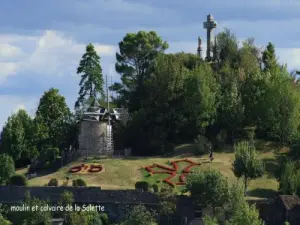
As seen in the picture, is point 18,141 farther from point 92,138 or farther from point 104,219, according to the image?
point 104,219

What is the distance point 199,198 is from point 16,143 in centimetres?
2869

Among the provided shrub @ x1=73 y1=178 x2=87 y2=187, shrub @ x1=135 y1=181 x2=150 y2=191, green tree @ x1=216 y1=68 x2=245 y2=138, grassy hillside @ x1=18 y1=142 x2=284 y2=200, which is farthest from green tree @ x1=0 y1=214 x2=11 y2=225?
green tree @ x1=216 y1=68 x2=245 y2=138

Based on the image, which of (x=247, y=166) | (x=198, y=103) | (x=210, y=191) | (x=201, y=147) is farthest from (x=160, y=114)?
(x=210, y=191)

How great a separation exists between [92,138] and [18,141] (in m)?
7.47

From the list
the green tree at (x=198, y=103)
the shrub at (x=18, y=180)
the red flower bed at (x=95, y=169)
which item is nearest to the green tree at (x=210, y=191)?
the shrub at (x=18, y=180)

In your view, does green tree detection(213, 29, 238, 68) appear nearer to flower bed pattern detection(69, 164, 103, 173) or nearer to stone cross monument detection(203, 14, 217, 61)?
stone cross monument detection(203, 14, 217, 61)

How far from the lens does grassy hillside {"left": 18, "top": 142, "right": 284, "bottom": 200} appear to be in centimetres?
7488

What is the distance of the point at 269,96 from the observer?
8850cm

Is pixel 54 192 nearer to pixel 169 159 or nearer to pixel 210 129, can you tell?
pixel 169 159

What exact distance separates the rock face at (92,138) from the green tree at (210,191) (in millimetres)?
22263

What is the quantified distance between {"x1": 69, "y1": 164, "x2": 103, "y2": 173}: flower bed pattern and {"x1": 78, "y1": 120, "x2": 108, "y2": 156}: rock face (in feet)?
17.5

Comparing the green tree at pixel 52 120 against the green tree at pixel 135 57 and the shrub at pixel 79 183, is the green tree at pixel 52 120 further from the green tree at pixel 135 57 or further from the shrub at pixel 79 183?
the shrub at pixel 79 183

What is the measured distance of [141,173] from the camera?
257 feet

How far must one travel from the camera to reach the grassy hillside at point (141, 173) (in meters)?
74.9
